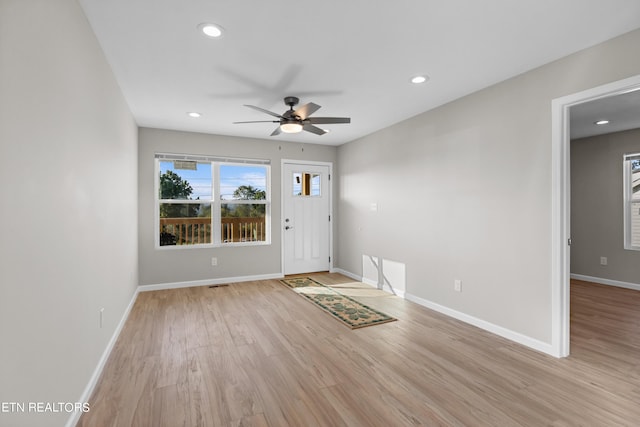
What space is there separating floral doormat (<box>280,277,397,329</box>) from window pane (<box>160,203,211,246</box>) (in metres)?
1.59

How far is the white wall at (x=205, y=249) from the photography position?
15.9ft

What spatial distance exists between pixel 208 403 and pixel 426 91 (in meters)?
3.44

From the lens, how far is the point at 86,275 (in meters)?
2.11

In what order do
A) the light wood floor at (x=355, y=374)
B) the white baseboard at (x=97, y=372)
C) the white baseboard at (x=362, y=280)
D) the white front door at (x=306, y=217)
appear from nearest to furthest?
the white baseboard at (x=97, y=372), the light wood floor at (x=355, y=374), the white baseboard at (x=362, y=280), the white front door at (x=306, y=217)

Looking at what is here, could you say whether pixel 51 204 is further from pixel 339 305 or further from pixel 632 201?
pixel 632 201

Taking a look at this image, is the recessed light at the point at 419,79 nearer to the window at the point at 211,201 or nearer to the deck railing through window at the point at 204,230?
the window at the point at 211,201

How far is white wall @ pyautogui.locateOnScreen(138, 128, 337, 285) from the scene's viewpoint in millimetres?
4855

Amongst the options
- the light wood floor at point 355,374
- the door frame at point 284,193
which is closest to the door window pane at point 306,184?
the door frame at point 284,193

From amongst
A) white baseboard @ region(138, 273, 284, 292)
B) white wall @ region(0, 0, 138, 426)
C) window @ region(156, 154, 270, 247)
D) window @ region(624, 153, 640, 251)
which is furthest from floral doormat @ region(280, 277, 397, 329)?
window @ region(624, 153, 640, 251)

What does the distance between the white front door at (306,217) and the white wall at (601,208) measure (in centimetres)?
445

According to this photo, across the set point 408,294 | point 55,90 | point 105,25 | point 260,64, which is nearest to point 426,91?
point 260,64

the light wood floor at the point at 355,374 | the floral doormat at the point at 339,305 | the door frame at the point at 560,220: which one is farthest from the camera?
the floral doormat at the point at 339,305

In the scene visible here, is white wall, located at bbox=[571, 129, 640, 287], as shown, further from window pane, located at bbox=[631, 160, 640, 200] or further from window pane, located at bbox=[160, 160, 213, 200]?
window pane, located at bbox=[160, 160, 213, 200]

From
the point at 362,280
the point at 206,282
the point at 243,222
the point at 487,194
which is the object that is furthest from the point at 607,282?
the point at 206,282
